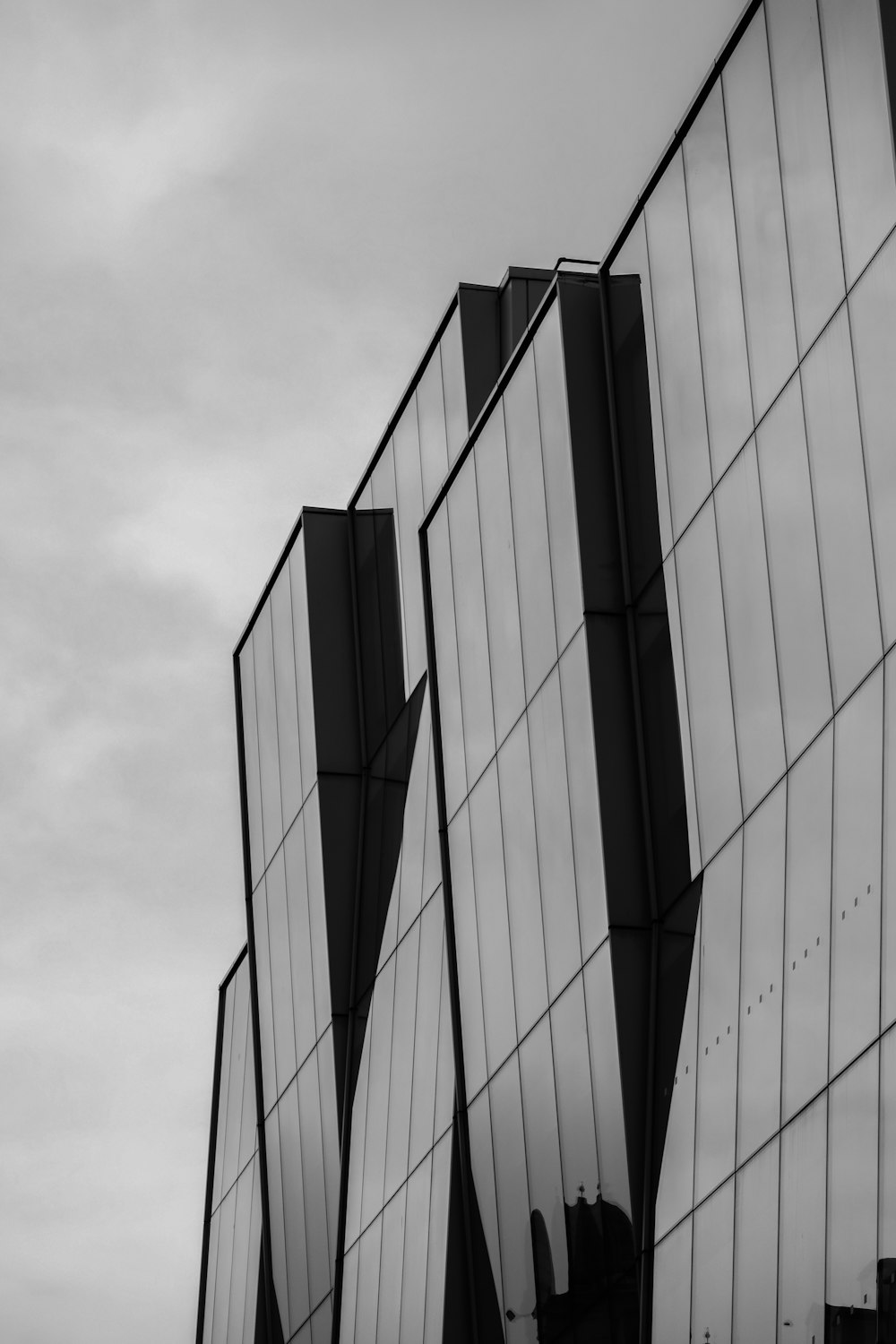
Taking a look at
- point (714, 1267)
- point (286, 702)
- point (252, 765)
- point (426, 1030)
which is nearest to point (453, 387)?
point (286, 702)

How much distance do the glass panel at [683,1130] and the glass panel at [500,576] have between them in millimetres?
5927

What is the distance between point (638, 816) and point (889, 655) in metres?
6.17

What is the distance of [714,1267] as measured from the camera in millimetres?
16406

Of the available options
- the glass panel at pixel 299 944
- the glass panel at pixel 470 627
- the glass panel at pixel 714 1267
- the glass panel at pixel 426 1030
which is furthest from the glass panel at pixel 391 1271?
the glass panel at pixel 714 1267

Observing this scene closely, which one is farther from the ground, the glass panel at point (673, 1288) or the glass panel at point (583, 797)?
the glass panel at point (583, 797)

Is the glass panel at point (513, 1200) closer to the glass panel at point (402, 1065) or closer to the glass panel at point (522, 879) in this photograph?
the glass panel at point (522, 879)

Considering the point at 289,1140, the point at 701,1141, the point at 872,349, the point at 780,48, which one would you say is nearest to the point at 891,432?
the point at 872,349

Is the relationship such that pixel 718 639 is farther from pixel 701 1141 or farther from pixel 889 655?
pixel 701 1141

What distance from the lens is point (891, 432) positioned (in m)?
14.1

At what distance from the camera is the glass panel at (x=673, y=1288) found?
55.6ft

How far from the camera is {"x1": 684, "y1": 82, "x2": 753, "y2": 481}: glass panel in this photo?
56.8 feet

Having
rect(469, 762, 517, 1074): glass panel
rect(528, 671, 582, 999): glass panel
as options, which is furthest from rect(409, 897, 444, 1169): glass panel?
rect(528, 671, 582, 999): glass panel

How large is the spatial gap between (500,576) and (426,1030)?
7.92 metres

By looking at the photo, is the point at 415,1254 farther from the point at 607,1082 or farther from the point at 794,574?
the point at 794,574
